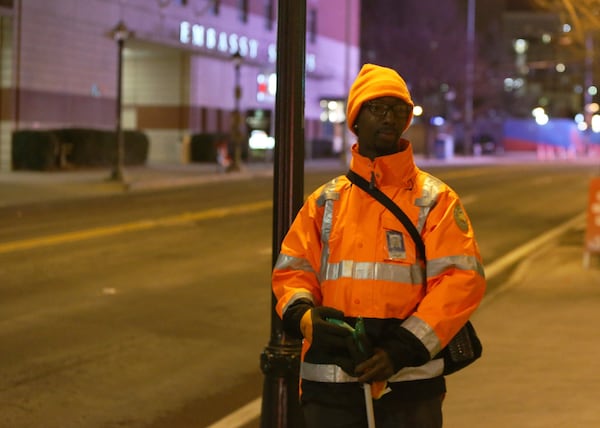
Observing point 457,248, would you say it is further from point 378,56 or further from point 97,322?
point 378,56

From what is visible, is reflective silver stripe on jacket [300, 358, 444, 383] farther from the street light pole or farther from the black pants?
the street light pole

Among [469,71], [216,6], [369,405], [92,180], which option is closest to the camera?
[369,405]

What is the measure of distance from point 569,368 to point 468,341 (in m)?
4.38

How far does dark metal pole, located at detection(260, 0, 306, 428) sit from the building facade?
73.8 ft

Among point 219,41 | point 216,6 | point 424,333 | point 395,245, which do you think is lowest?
point 424,333

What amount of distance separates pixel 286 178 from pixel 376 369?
211cm

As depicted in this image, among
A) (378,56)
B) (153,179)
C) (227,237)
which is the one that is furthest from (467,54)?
(227,237)

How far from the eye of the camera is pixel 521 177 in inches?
1470

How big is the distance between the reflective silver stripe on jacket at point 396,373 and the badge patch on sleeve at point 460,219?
0.45 meters

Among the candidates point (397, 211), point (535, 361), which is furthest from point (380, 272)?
point (535, 361)

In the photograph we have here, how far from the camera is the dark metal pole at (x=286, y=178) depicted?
502 cm

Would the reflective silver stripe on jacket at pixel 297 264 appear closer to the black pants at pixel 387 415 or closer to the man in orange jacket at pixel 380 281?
the man in orange jacket at pixel 380 281

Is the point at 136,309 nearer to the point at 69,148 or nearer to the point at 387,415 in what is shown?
the point at 387,415

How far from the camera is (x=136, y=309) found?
392 inches
